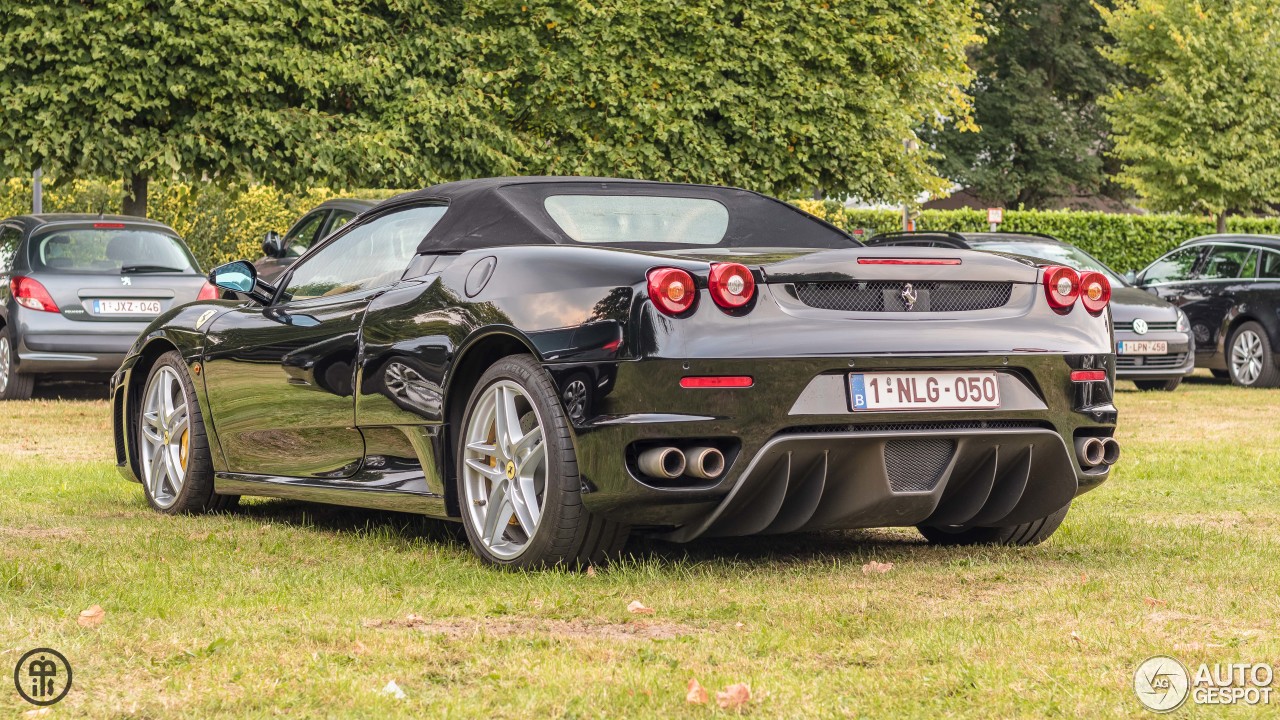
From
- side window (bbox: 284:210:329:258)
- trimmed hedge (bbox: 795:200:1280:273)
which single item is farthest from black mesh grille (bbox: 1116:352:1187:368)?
trimmed hedge (bbox: 795:200:1280:273)

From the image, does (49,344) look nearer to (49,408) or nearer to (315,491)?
(49,408)

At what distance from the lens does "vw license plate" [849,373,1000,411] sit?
5332mm

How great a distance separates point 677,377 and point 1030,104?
4782cm

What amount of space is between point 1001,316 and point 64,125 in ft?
45.0

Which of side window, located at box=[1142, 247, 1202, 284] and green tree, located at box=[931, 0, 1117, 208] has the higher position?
green tree, located at box=[931, 0, 1117, 208]

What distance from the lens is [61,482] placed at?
8562mm

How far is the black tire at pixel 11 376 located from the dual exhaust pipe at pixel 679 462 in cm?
1084

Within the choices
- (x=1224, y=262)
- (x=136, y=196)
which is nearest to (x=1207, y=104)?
(x=1224, y=262)

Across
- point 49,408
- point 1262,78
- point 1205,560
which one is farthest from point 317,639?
point 1262,78

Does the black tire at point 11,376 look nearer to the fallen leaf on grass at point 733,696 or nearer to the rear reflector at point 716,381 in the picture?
the rear reflector at point 716,381

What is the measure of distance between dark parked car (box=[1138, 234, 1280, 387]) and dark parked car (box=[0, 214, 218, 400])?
34.5ft

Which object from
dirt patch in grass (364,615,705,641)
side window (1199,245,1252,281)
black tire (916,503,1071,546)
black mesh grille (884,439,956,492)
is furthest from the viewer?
side window (1199,245,1252,281)
